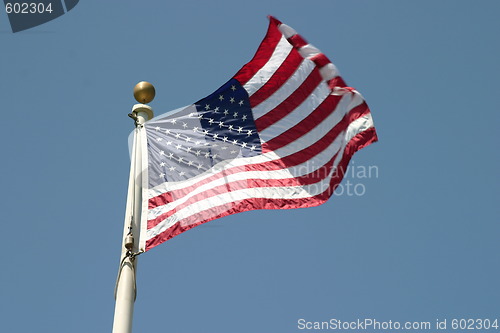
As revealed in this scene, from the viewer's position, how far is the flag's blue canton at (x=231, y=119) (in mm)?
14805

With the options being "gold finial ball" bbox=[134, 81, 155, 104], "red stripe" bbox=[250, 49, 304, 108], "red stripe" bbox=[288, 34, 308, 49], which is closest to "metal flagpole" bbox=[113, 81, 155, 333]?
"gold finial ball" bbox=[134, 81, 155, 104]

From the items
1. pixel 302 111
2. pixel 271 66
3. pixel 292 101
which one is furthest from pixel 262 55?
pixel 302 111

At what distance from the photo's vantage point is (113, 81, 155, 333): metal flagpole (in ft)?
36.6

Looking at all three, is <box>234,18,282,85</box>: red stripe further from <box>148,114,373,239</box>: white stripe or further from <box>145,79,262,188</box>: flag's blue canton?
<box>148,114,373,239</box>: white stripe

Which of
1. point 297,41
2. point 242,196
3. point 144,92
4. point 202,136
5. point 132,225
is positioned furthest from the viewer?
point 297,41

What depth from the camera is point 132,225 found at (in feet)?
39.9

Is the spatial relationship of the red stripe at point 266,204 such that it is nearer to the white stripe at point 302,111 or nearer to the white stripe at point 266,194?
the white stripe at point 266,194

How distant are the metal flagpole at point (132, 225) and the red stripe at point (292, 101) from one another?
219cm

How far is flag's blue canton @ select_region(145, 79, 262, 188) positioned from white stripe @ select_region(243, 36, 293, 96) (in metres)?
0.25

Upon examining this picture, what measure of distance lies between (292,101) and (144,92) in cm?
285

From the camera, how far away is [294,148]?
595 inches

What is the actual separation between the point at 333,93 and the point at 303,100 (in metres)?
0.60

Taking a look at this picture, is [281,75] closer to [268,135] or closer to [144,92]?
[268,135]

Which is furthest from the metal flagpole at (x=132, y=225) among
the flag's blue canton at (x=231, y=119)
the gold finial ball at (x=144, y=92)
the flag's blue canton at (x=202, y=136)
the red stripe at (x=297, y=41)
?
the red stripe at (x=297, y=41)
